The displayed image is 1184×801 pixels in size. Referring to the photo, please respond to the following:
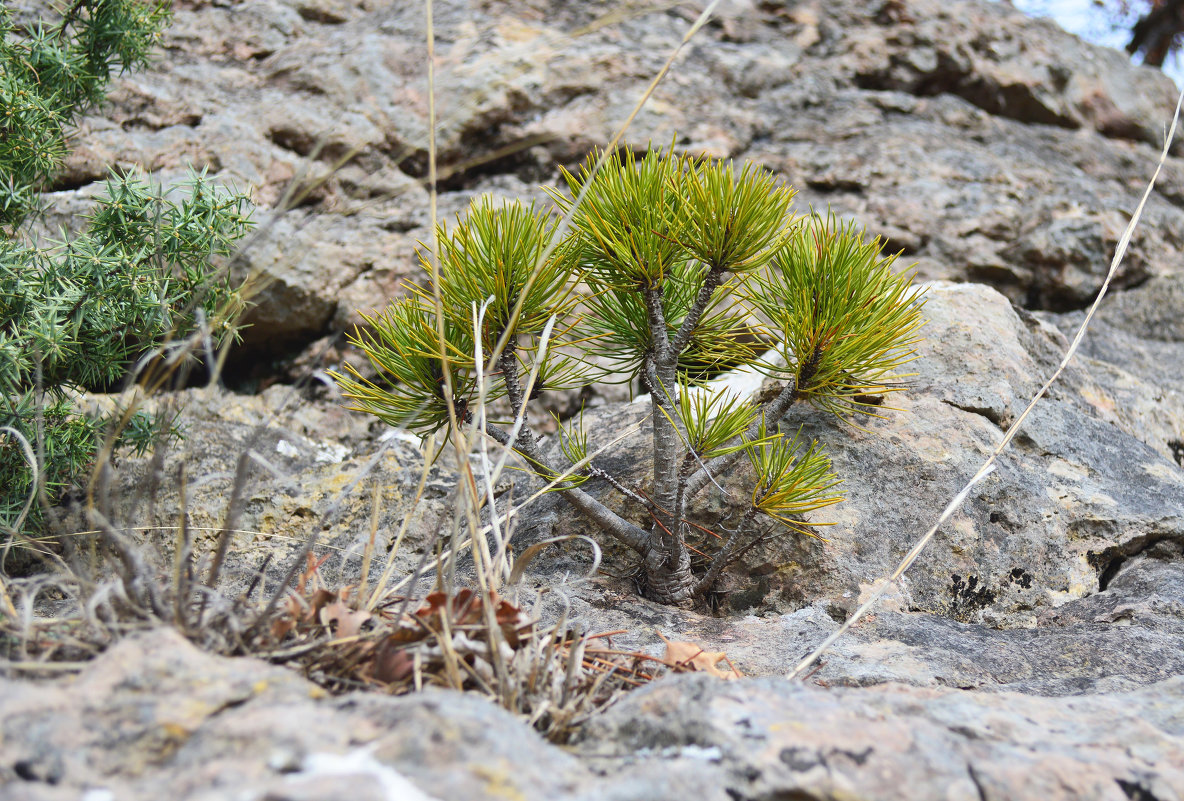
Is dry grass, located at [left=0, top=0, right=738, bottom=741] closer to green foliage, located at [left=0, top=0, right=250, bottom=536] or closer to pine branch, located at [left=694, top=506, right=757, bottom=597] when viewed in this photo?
pine branch, located at [left=694, top=506, right=757, bottom=597]

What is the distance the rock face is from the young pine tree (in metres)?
0.22

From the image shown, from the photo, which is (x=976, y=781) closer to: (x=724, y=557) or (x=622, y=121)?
(x=724, y=557)

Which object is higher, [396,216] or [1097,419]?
[1097,419]

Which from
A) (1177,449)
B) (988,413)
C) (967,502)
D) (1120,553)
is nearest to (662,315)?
(967,502)

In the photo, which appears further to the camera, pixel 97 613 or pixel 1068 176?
pixel 1068 176

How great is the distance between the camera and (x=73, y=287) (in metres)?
1.62

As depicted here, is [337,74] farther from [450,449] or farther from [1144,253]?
[1144,253]

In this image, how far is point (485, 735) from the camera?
0.77m

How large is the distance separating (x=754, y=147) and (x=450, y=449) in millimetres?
1855

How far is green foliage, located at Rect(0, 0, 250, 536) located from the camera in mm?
→ 1582

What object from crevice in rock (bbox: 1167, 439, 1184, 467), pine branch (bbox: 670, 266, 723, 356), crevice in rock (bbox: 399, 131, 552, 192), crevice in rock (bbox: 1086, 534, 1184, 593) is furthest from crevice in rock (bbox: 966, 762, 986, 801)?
crevice in rock (bbox: 399, 131, 552, 192)

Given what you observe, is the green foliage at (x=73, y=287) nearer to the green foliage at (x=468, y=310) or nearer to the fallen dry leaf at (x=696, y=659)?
the green foliage at (x=468, y=310)

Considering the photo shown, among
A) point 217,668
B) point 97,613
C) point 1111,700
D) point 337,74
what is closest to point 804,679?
point 1111,700

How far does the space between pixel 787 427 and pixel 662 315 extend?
51 cm
